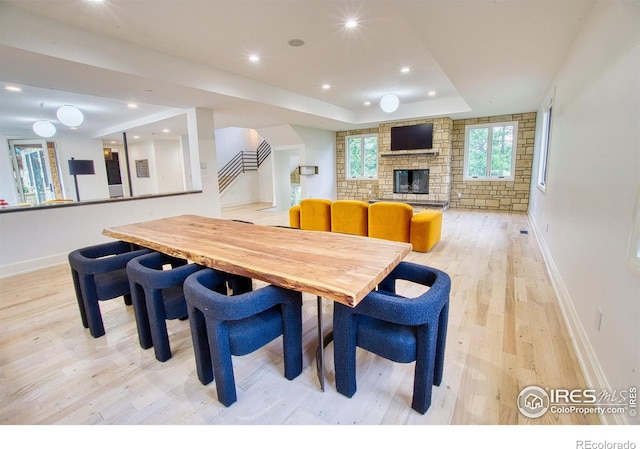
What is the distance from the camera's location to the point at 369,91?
20.0 feet

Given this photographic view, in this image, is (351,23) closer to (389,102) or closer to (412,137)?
(389,102)

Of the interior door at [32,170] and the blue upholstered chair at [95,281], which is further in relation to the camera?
the interior door at [32,170]

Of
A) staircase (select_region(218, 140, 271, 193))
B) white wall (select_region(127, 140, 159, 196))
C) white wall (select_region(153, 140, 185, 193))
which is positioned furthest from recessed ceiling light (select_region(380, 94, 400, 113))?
white wall (select_region(127, 140, 159, 196))

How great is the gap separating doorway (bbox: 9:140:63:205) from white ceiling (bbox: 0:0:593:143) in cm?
Result: 255

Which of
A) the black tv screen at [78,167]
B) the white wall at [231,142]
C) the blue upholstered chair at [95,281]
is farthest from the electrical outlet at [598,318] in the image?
the white wall at [231,142]

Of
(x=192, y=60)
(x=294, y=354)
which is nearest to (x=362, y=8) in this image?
(x=192, y=60)

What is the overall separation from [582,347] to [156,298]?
2.79m

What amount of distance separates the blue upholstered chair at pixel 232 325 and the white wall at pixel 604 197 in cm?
156

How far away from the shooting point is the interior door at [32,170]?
7.71m

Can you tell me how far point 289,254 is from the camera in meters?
1.81

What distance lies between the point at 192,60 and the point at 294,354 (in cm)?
420

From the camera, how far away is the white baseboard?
1479 mm

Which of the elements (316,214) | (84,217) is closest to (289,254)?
(316,214)

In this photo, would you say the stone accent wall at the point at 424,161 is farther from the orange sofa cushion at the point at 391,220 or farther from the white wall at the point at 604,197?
the white wall at the point at 604,197
